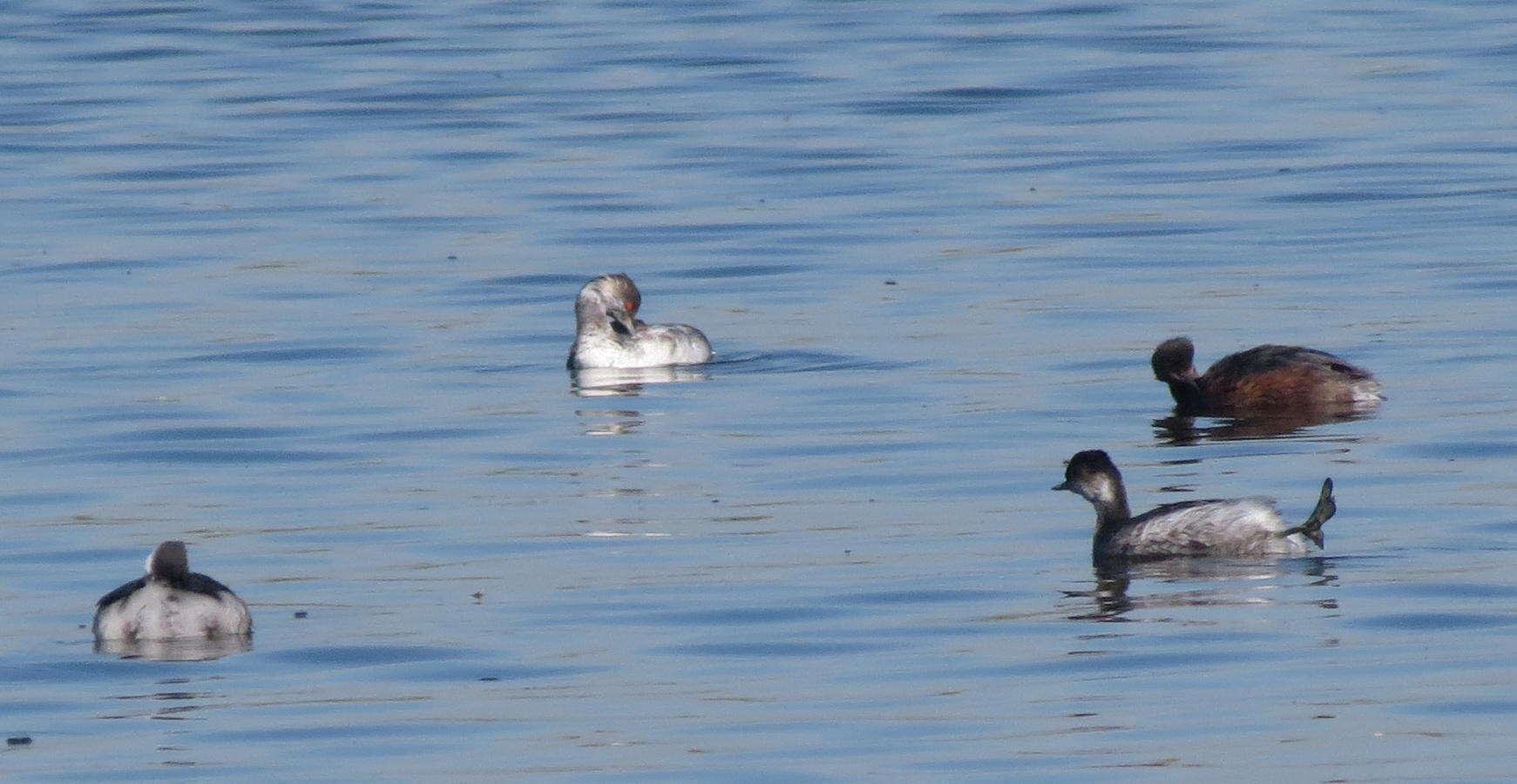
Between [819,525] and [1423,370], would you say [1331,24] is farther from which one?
[819,525]

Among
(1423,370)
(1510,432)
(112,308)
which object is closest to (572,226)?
(112,308)

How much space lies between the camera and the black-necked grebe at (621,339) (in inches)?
742

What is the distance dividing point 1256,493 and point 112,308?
30.7ft

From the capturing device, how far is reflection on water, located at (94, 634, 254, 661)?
35.6ft

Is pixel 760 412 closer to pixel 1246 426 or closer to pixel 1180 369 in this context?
pixel 1180 369

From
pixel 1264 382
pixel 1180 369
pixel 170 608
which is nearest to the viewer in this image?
pixel 170 608

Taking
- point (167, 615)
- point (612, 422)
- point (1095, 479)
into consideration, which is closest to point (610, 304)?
point (612, 422)

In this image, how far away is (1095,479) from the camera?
1291cm

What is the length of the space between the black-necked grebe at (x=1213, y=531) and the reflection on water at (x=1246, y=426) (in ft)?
10.3

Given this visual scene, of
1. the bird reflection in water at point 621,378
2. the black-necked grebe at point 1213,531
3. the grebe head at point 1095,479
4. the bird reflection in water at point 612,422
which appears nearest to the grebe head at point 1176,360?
the bird reflection in water at point 612,422

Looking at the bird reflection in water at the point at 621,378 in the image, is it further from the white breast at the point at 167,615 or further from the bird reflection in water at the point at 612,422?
the white breast at the point at 167,615

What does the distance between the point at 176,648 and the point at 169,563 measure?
0.99 feet

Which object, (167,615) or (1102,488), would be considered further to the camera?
(1102,488)

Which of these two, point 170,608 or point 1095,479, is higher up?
point 1095,479
